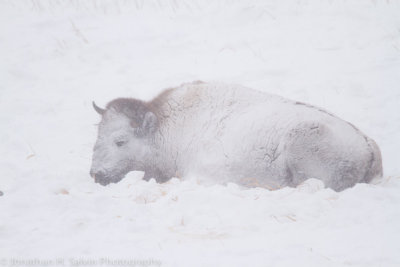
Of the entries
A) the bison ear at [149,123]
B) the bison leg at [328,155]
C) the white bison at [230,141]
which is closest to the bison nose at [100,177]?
the white bison at [230,141]

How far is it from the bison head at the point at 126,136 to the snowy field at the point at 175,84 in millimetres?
425

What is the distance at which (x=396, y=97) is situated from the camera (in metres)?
6.15

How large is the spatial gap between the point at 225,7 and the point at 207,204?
7726 mm

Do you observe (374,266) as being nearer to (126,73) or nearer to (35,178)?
(35,178)

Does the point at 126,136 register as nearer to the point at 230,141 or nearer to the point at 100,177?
the point at 100,177

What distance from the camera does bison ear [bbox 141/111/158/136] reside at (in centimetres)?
504

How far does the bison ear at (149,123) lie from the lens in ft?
16.5

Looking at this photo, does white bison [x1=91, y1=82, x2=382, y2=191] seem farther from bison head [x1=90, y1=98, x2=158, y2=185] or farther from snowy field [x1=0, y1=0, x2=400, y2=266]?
snowy field [x1=0, y1=0, x2=400, y2=266]

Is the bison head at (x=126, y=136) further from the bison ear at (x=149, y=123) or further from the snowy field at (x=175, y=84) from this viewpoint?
the snowy field at (x=175, y=84)

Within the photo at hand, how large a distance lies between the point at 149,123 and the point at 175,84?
257 cm

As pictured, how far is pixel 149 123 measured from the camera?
5070 millimetres

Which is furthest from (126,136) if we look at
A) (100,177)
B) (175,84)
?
(175,84)

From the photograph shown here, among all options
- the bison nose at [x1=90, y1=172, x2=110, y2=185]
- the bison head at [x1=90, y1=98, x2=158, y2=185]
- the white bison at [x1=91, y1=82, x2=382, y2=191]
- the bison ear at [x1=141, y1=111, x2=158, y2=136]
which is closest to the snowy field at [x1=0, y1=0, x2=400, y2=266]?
the bison nose at [x1=90, y1=172, x2=110, y2=185]

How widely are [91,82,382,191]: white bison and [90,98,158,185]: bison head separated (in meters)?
0.01
